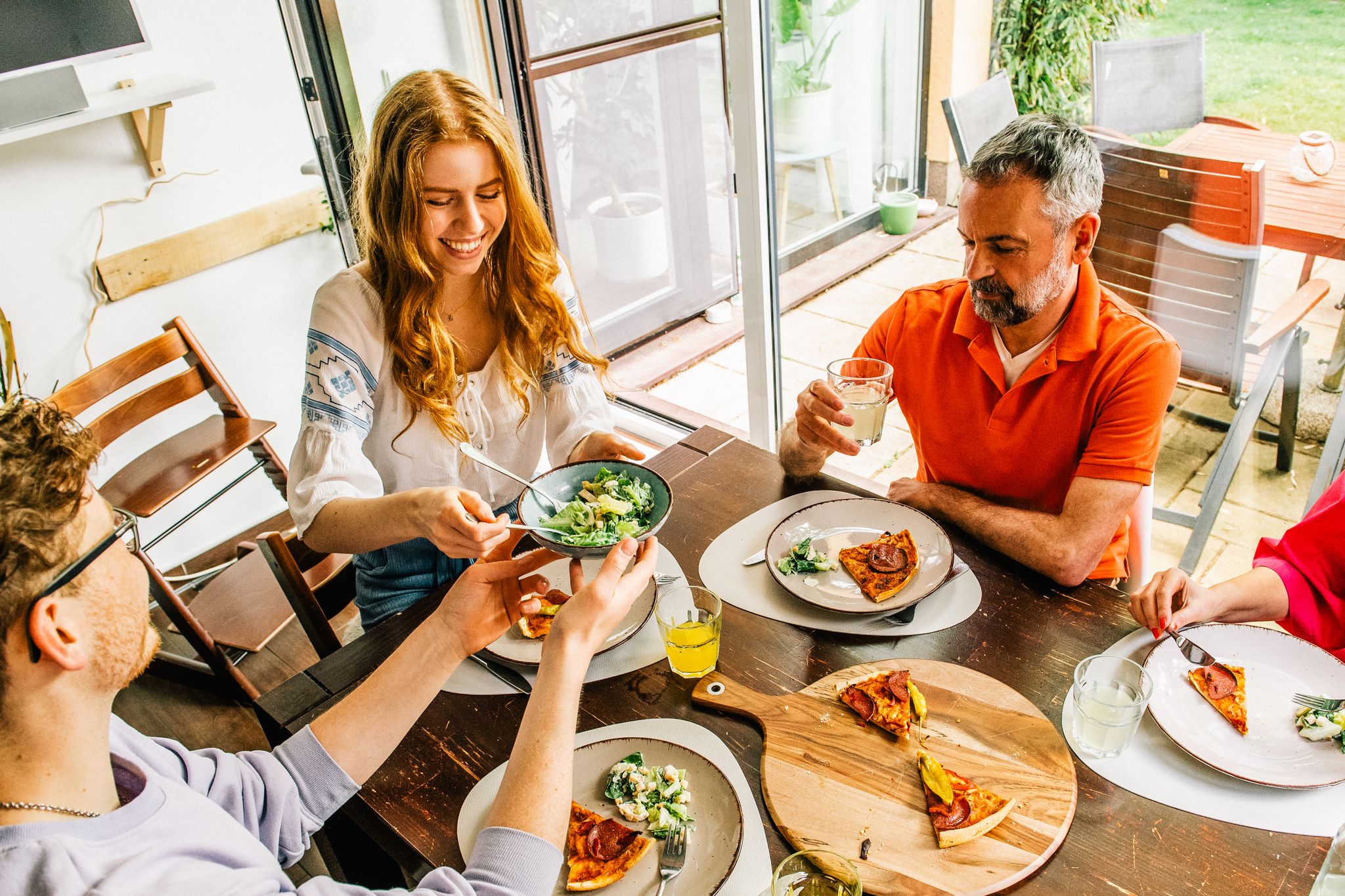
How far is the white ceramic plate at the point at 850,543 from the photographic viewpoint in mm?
1436

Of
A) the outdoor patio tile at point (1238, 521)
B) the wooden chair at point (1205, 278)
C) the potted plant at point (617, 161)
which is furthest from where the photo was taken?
the potted plant at point (617, 161)

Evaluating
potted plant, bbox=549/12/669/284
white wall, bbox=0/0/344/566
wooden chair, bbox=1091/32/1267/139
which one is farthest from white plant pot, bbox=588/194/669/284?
wooden chair, bbox=1091/32/1267/139

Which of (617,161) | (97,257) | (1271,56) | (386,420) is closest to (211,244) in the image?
(97,257)

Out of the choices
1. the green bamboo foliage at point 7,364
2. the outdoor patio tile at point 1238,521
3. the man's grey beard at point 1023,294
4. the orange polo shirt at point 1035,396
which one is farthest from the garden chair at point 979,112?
the green bamboo foliage at point 7,364

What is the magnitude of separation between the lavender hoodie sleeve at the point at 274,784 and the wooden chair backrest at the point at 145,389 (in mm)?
1503

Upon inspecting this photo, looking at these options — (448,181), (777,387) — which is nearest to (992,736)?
(448,181)

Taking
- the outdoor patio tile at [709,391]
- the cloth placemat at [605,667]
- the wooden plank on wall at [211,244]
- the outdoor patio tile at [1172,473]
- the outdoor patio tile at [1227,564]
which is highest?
the wooden plank on wall at [211,244]

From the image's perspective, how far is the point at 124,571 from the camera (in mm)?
996

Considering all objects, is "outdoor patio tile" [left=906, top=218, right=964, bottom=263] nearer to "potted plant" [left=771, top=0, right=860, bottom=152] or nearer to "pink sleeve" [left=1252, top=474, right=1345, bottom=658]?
"potted plant" [left=771, top=0, right=860, bottom=152]

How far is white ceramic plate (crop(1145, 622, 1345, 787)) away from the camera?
1.12 metres

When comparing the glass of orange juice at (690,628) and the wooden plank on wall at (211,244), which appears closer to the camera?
the glass of orange juice at (690,628)

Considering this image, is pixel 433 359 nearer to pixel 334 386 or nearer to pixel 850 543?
pixel 334 386

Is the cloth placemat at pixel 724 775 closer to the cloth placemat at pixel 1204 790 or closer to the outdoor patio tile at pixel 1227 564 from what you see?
the cloth placemat at pixel 1204 790

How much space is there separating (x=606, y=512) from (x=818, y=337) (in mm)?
2002
